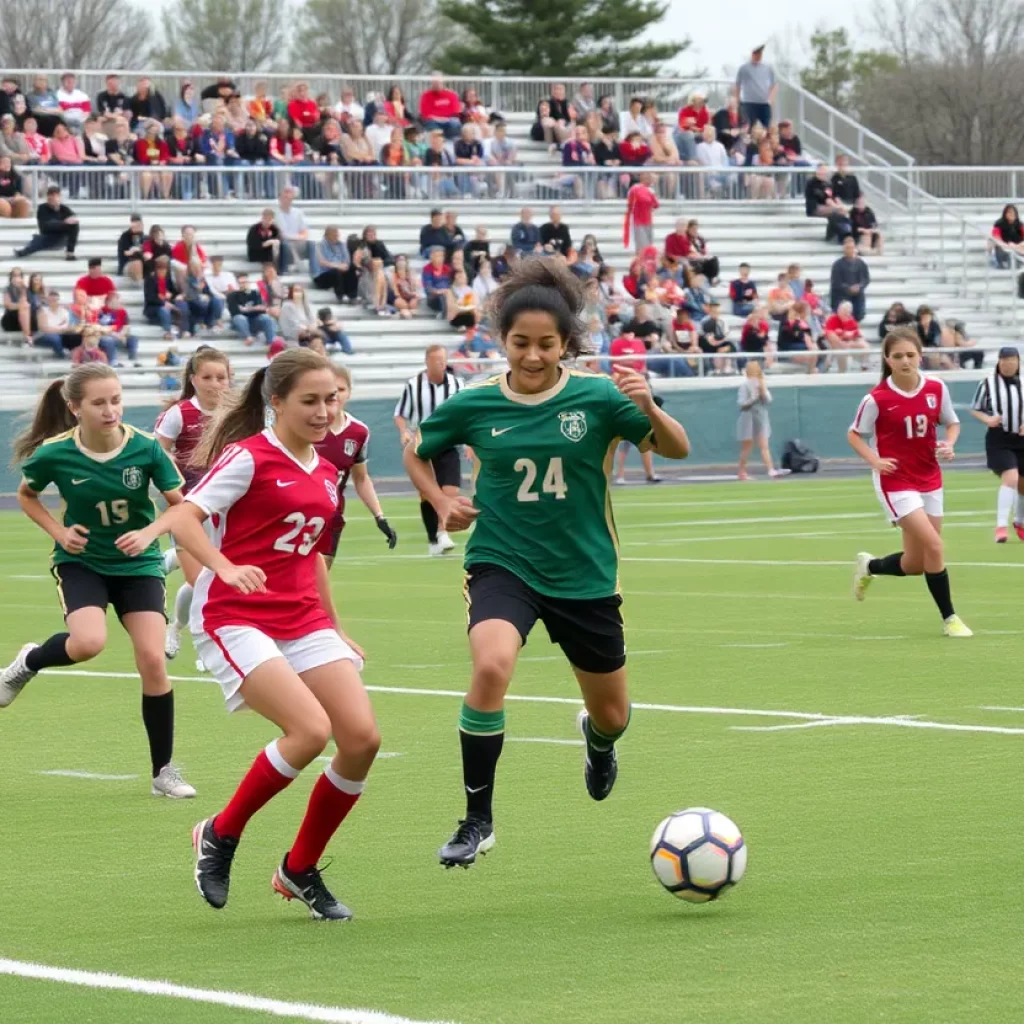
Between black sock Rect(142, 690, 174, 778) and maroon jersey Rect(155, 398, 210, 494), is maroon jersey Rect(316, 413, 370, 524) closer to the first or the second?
maroon jersey Rect(155, 398, 210, 494)

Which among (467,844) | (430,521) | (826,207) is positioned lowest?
(430,521)

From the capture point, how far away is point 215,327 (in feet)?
109

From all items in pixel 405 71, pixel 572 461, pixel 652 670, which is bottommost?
pixel 652 670

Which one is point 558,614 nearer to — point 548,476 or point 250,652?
point 548,476

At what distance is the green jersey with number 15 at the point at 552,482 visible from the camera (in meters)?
7.14

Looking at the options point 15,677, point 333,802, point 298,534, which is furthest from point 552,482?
point 15,677

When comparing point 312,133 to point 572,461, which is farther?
point 312,133

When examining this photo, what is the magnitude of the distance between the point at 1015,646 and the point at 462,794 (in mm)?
5526

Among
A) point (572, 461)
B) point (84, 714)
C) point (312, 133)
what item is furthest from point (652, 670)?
point (312, 133)

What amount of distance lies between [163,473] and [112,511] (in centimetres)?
27

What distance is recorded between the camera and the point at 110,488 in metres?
9.02

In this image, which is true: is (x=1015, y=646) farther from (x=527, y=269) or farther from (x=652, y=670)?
(x=527, y=269)

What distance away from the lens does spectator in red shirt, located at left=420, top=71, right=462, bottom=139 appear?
4078cm

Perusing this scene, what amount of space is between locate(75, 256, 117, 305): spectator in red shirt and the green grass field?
1789 cm
